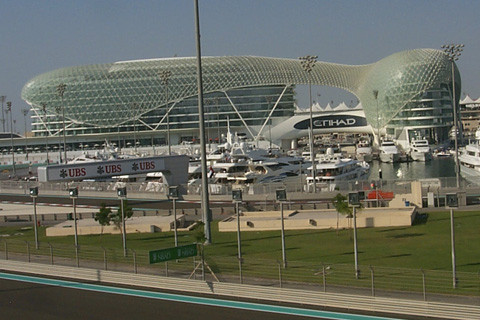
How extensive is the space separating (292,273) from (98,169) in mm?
38802

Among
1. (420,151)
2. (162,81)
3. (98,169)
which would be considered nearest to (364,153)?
(420,151)

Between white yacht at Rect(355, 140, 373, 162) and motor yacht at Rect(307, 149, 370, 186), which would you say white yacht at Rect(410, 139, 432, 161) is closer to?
white yacht at Rect(355, 140, 373, 162)

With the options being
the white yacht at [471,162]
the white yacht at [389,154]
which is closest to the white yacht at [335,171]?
the white yacht at [471,162]

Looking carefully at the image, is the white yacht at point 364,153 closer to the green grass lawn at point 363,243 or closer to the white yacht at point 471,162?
the white yacht at point 471,162

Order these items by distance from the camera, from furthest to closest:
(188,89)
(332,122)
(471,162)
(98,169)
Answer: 1. (188,89)
2. (332,122)
3. (471,162)
4. (98,169)

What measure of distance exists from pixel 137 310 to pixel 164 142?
13718cm

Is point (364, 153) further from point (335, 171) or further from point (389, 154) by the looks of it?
point (335, 171)

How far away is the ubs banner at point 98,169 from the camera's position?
56675 mm

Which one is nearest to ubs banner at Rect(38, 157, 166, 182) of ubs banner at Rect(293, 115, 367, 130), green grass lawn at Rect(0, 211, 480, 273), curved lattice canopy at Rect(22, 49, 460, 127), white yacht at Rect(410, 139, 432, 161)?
green grass lawn at Rect(0, 211, 480, 273)

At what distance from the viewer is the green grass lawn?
26217 mm

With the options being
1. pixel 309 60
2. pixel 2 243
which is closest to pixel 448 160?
pixel 309 60

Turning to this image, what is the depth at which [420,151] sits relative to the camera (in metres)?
118

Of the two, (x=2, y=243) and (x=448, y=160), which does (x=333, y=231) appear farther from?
(x=448, y=160)

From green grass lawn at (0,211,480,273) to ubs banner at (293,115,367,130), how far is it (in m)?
111
